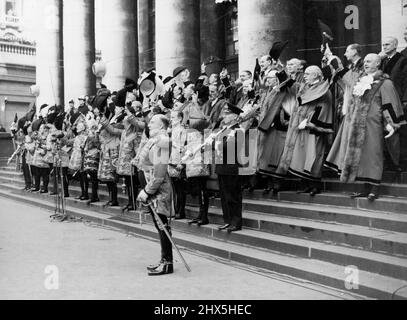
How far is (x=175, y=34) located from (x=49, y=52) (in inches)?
340

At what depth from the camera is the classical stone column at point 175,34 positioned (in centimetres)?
1524

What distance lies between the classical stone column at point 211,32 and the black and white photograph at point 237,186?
439 cm

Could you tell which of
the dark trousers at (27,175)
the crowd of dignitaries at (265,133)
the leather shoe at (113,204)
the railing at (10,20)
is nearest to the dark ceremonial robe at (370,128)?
the crowd of dignitaries at (265,133)

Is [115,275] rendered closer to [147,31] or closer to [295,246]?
[295,246]

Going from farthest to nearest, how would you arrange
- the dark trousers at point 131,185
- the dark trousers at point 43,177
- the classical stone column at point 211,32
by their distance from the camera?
1. the classical stone column at point 211,32
2. the dark trousers at point 43,177
3. the dark trousers at point 131,185

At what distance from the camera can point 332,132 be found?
28.5 feet

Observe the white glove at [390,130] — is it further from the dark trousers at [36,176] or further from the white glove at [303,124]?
the dark trousers at [36,176]

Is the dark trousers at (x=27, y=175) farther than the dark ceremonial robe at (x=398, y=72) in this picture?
Yes

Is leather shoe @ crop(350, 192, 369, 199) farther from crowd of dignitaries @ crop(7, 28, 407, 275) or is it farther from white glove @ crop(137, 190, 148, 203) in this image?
white glove @ crop(137, 190, 148, 203)

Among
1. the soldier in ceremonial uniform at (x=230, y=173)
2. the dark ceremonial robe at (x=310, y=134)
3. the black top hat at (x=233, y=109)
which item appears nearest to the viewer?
the soldier in ceremonial uniform at (x=230, y=173)

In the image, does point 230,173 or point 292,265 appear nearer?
point 292,265

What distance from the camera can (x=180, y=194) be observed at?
1000 centimetres

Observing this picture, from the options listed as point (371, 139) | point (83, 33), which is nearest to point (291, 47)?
point (371, 139)

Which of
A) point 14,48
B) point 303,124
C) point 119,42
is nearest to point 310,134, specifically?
point 303,124
